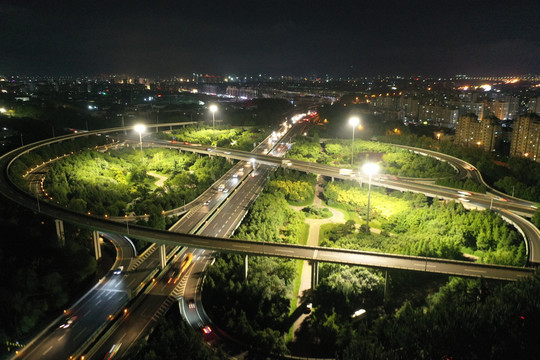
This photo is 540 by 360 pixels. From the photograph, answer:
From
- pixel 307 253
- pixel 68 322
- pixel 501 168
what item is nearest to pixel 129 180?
pixel 68 322

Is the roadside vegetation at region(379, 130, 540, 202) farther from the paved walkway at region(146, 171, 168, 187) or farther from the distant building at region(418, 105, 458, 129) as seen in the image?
the paved walkway at region(146, 171, 168, 187)

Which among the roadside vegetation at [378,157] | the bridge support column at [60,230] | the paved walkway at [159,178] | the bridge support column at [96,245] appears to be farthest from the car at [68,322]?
the roadside vegetation at [378,157]

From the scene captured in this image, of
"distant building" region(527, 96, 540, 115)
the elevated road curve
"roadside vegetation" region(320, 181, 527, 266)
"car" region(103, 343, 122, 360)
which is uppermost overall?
"distant building" region(527, 96, 540, 115)

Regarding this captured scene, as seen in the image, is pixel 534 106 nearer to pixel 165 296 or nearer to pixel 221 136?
pixel 221 136

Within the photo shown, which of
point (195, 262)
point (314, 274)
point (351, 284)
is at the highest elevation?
point (351, 284)

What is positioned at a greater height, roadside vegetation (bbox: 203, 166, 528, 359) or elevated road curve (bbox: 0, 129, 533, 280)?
elevated road curve (bbox: 0, 129, 533, 280)

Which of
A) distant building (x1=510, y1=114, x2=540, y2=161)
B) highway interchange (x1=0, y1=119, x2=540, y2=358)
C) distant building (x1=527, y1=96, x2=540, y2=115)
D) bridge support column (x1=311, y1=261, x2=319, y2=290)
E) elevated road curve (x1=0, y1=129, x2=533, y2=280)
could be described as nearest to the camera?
highway interchange (x1=0, y1=119, x2=540, y2=358)

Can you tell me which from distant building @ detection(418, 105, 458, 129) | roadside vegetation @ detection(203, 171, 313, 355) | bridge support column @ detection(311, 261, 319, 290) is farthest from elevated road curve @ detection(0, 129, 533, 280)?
distant building @ detection(418, 105, 458, 129)
